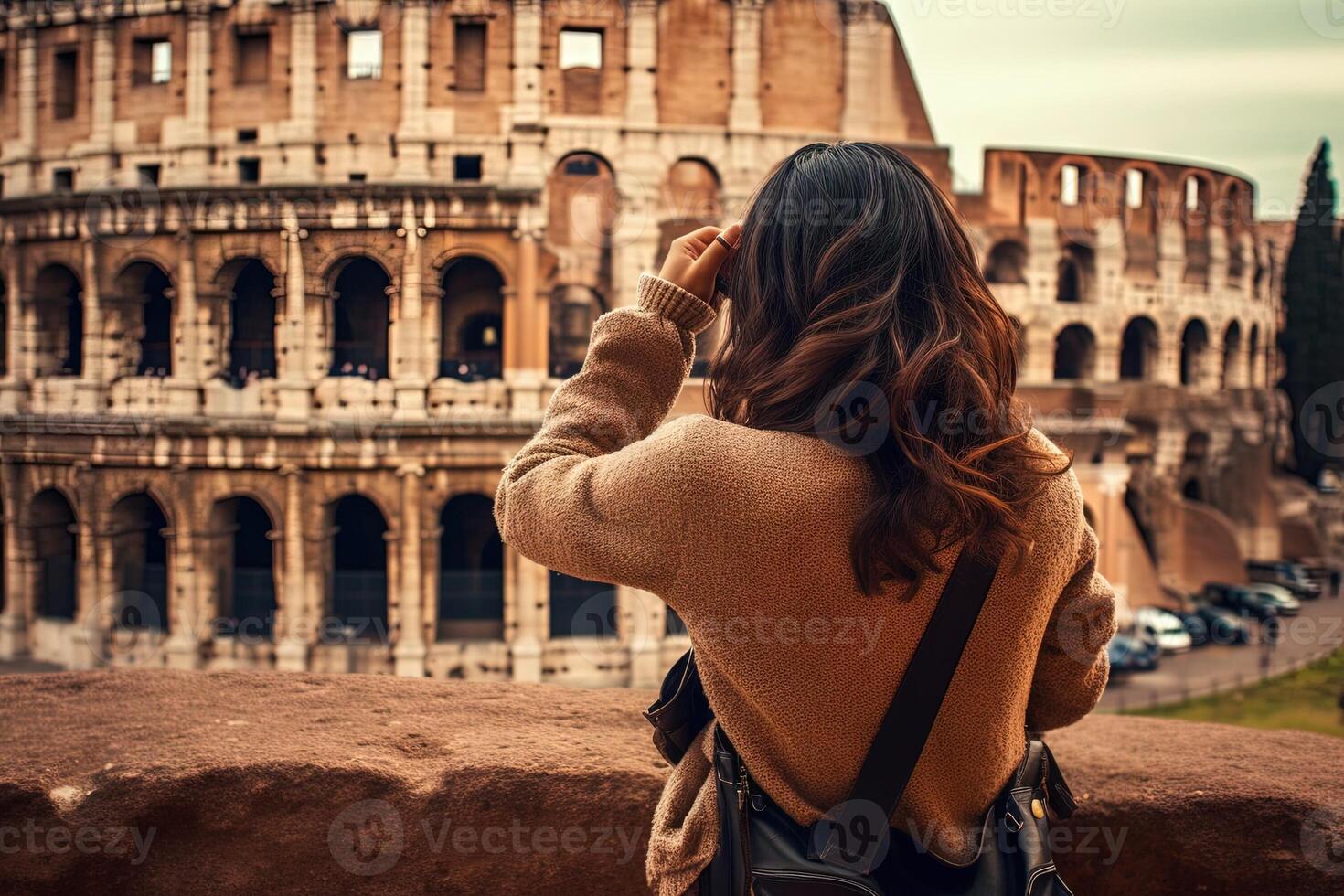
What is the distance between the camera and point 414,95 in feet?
58.2

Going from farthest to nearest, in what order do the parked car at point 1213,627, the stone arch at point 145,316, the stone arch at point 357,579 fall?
the parked car at point 1213,627 < the stone arch at point 145,316 < the stone arch at point 357,579

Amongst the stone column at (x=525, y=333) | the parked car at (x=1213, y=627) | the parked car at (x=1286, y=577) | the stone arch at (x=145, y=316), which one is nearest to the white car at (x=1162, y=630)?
the parked car at (x=1213, y=627)

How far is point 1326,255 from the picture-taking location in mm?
30375

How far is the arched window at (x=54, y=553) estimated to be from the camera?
1850cm

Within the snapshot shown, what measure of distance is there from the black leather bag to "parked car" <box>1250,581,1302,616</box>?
26.8m

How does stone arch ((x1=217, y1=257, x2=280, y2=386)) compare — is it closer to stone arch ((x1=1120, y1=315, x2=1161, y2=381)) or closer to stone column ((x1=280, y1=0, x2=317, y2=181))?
stone column ((x1=280, y1=0, x2=317, y2=181))

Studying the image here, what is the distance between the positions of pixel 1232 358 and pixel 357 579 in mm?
23786

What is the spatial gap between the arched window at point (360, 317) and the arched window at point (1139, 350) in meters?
18.1

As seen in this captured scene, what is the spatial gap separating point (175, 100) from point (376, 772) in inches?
741

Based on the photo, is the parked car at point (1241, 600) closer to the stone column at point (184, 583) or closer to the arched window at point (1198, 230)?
the arched window at point (1198, 230)

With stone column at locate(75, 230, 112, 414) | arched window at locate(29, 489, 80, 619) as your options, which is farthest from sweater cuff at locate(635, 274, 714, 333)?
arched window at locate(29, 489, 80, 619)

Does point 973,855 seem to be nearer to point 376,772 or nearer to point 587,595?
point 376,772

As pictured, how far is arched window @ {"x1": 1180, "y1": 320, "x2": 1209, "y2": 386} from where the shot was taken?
27.3 m

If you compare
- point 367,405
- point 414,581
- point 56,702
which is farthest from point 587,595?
point 56,702
